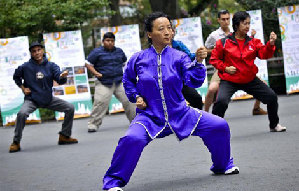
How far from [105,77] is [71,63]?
11.0ft

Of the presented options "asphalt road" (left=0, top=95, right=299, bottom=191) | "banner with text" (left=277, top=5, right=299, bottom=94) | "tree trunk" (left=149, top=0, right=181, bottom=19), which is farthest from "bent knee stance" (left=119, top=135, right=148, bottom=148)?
"tree trunk" (left=149, top=0, right=181, bottom=19)

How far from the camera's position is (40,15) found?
18.5 m

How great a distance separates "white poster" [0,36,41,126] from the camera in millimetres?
16688

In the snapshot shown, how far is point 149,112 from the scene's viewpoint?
6359 millimetres

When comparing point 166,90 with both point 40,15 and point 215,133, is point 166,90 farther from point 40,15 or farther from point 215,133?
point 40,15

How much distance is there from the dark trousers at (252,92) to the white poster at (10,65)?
802cm

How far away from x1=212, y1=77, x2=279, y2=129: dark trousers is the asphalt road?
0.43 m

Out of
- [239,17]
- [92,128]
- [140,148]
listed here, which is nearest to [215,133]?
[140,148]

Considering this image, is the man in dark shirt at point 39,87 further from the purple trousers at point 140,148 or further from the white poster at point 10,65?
the purple trousers at point 140,148

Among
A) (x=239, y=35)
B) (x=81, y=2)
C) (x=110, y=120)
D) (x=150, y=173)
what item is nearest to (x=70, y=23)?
(x=81, y=2)

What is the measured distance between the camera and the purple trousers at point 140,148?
237 inches

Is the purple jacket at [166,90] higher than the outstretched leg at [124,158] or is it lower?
higher

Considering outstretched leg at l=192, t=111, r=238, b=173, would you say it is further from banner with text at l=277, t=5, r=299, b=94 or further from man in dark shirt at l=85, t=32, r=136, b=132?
banner with text at l=277, t=5, r=299, b=94

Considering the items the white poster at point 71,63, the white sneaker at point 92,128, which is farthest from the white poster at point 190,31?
the white sneaker at point 92,128
